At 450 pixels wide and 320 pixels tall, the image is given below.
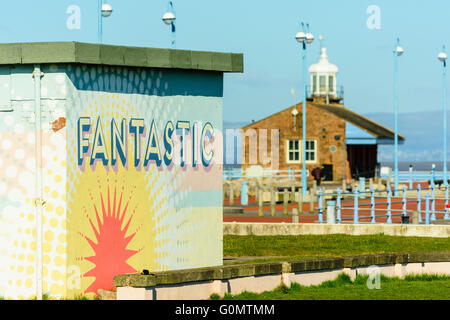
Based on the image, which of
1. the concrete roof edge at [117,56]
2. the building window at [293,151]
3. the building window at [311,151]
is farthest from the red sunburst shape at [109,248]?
the building window at [311,151]

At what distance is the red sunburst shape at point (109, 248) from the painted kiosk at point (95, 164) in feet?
0.05

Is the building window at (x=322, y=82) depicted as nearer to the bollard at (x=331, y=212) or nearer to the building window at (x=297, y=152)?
the building window at (x=297, y=152)

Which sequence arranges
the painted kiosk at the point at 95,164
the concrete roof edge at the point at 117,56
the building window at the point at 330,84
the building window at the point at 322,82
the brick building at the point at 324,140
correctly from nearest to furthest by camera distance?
1. the concrete roof edge at the point at 117,56
2. the painted kiosk at the point at 95,164
3. the brick building at the point at 324,140
4. the building window at the point at 330,84
5. the building window at the point at 322,82

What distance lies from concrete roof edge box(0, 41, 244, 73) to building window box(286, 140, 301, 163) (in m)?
51.0

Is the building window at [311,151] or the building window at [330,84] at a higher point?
the building window at [330,84]

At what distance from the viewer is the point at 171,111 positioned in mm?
14875

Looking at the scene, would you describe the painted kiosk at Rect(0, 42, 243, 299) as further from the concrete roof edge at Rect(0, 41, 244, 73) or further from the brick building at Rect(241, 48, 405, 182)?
the brick building at Rect(241, 48, 405, 182)

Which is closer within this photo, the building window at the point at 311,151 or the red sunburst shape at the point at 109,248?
the red sunburst shape at the point at 109,248

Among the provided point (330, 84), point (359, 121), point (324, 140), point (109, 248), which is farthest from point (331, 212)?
point (330, 84)

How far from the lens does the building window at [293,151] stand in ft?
218

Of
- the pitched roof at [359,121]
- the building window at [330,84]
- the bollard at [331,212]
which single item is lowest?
the bollard at [331,212]

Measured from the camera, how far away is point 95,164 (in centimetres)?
1373

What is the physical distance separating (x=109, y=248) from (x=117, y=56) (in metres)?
2.59

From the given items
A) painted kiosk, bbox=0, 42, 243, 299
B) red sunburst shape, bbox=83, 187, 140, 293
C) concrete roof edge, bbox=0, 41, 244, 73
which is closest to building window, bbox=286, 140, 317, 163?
concrete roof edge, bbox=0, 41, 244, 73
